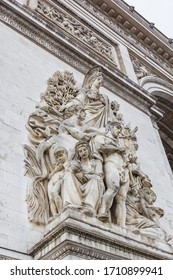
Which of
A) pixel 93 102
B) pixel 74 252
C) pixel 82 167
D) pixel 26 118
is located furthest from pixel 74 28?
pixel 74 252

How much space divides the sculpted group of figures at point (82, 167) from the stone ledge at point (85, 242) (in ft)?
0.60

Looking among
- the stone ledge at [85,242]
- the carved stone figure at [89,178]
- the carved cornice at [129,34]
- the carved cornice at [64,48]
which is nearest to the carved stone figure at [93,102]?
the carved cornice at [64,48]

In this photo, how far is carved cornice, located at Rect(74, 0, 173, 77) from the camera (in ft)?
33.9

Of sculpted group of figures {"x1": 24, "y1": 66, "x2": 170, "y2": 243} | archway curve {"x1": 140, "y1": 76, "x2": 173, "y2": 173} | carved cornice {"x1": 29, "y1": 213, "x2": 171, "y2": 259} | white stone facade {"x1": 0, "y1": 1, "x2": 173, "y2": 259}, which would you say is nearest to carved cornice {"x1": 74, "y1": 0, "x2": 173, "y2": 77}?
archway curve {"x1": 140, "y1": 76, "x2": 173, "y2": 173}

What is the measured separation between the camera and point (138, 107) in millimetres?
8289

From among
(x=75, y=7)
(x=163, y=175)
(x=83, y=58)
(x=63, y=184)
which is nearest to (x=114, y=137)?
(x=63, y=184)

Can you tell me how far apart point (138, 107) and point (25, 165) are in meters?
4.25

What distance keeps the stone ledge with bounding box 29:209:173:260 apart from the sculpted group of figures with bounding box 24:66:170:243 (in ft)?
0.60

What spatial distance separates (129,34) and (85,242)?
8.86 m

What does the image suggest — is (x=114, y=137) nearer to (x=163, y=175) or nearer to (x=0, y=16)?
(x=163, y=175)

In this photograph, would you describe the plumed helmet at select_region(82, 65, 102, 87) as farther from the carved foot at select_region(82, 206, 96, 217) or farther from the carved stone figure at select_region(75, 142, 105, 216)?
the carved foot at select_region(82, 206, 96, 217)

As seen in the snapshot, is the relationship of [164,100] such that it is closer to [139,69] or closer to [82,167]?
[139,69]

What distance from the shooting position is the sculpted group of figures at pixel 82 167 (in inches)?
165

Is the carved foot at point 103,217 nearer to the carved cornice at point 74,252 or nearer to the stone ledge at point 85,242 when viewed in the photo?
the stone ledge at point 85,242
